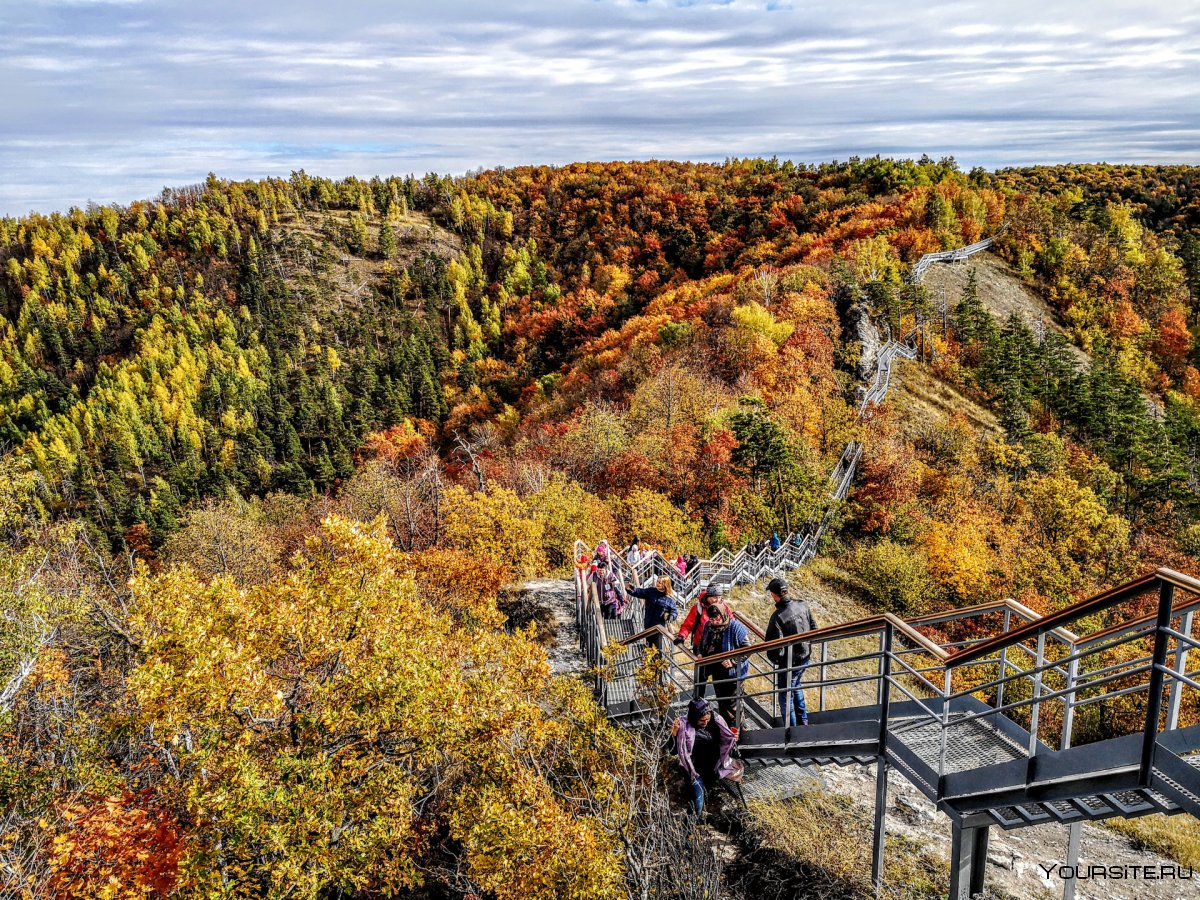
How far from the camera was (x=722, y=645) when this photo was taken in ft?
30.7

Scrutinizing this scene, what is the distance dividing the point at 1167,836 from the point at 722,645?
18.8 ft

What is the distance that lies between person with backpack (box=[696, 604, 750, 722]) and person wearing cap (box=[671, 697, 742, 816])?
0.41m

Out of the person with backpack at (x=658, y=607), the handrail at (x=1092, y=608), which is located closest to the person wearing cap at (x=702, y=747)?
the handrail at (x=1092, y=608)

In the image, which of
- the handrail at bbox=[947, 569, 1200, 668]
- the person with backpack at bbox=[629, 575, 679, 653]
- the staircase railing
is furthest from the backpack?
the handrail at bbox=[947, 569, 1200, 668]

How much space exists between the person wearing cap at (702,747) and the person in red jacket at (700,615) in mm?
1024

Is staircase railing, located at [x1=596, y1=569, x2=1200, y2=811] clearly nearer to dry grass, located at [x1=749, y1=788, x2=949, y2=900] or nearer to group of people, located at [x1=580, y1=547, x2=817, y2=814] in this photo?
group of people, located at [x1=580, y1=547, x2=817, y2=814]

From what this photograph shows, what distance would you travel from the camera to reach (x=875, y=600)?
24234 mm

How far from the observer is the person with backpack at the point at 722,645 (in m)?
9.11

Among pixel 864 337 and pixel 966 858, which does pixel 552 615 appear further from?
pixel 864 337

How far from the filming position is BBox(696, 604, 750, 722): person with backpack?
29.9 ft

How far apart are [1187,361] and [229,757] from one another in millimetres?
79245

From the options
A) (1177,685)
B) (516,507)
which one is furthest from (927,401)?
(1177,685)

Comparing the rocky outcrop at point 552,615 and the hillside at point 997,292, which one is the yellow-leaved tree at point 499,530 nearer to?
the rocky outcrop at point 552,615

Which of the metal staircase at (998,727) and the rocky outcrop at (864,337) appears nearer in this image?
the metal staircase at (998,727)
